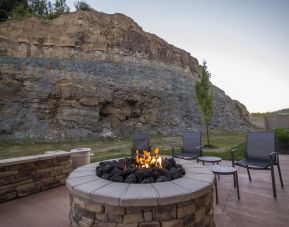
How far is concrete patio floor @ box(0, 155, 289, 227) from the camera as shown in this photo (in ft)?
9.91

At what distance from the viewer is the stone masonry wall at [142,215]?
224 centimetres

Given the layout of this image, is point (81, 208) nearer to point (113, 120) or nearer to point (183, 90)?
point (113, 120)

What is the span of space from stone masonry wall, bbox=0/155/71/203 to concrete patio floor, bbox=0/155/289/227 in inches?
6.3

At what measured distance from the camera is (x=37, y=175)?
4.41m

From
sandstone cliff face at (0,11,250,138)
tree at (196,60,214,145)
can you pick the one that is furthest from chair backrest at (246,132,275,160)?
sandstone cliff face at (0,11,250,138)

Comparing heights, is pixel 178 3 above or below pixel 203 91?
above

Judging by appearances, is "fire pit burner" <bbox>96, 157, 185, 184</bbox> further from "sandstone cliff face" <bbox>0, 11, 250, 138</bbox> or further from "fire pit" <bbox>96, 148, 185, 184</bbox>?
"sandstone cliff face" <bbox>0, 11, 250, 138</bbox>

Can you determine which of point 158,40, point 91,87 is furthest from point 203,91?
point 158,40

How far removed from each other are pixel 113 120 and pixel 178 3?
10743 millimetres

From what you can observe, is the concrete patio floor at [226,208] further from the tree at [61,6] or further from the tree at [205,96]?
the tree at [61,6]

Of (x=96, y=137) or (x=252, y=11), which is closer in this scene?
(x=252, y=11)

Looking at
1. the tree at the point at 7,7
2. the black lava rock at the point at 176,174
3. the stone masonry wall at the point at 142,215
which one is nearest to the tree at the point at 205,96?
the black lava rock at the point at 176,174

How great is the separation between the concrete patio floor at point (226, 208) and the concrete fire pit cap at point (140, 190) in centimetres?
74

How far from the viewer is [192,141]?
5758 mm
